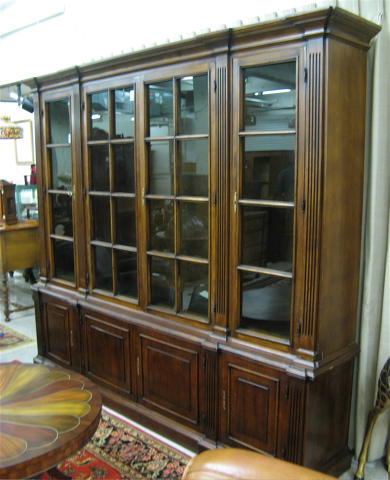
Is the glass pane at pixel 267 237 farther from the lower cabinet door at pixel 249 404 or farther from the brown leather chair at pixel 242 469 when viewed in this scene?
the brown leather chair at pixel 242 469

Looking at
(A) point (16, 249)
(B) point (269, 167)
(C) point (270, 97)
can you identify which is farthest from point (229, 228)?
(A) point (16, 249)

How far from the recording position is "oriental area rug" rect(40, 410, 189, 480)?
2.14 meters

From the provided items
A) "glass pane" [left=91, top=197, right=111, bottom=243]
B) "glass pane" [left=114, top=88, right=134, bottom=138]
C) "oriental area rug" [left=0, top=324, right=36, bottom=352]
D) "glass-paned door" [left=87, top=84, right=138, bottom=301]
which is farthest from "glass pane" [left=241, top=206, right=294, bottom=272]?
"oriental area rug" [left=0, top=324, right=36, bottom=352]

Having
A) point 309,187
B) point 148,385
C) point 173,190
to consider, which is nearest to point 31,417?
point 148,385

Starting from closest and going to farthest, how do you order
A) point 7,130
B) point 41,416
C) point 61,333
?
1. point 41,416
2. point 61,333
3. point 7,130

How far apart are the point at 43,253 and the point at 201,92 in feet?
5.35

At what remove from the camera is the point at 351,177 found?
1.90 meters

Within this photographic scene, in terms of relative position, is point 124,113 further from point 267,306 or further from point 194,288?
point 267,306

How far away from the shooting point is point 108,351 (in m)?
2.68

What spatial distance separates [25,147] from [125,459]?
4.91 meters

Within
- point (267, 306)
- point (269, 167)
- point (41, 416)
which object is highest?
point (269, 167)

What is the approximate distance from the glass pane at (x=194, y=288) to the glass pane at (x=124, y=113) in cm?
77

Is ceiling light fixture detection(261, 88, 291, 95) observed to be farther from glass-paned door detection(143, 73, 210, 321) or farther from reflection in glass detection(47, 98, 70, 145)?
reflection in glass detection(47, 98, 70, 145)

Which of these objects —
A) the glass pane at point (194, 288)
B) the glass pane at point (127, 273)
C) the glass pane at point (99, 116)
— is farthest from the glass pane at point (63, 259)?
the glass pane at point (194, 288)
